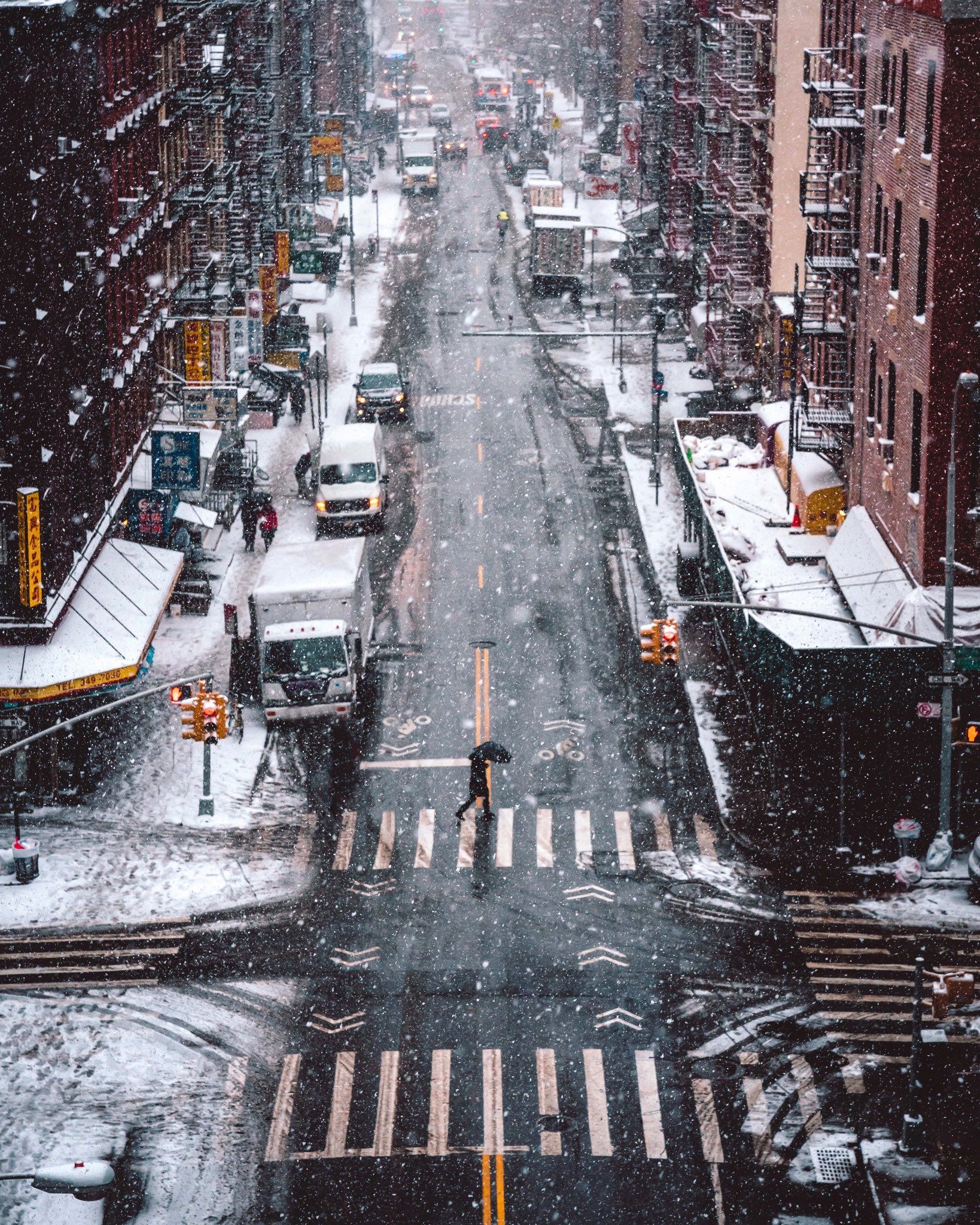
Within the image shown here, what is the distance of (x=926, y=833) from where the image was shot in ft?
118

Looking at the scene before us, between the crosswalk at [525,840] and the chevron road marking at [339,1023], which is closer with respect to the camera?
the chevron road marking at [339,1023]

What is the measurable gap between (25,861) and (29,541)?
7235 mm

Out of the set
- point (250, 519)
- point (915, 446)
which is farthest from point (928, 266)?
point (250, 519)

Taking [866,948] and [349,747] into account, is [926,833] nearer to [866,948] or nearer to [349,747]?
[866,948]

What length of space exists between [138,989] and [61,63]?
21.3 m

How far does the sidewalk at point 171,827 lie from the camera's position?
33.6 m

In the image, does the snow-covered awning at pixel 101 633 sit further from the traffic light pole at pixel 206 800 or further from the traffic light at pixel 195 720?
the traffic light at pixel 195 720

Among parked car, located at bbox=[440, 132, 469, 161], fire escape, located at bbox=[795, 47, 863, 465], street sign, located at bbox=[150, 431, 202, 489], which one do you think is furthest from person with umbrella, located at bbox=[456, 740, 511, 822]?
parked car, located at bbox=[440, 132, 469, 161]

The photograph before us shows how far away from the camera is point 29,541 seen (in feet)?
124

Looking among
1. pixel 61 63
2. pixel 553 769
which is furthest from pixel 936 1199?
pixel 61 63

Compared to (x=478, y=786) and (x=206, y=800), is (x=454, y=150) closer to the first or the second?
(x=206, y=800)

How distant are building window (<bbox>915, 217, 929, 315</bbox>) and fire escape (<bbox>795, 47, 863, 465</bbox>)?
6789mm

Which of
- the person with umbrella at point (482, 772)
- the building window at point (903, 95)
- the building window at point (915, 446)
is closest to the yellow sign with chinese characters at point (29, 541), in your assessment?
the person with umbrella at point (482, 772)

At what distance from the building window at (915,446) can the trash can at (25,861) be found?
1942 cm
